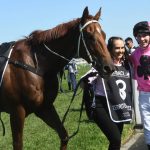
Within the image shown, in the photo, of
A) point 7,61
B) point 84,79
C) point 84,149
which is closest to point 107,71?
point 84,79

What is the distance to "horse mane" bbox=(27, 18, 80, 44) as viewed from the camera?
562 cm

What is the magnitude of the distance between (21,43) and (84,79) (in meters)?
1.11

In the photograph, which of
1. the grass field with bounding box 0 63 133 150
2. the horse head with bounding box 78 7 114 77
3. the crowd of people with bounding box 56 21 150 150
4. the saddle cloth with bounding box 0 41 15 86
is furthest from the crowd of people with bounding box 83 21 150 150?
the grass field with bounding box 0 63 133 150

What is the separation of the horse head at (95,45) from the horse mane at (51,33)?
230mm

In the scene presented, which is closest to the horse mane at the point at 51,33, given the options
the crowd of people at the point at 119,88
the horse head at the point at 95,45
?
the horse head at the point at 95,45

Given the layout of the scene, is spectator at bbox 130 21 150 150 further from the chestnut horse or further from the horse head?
the chestnut horse

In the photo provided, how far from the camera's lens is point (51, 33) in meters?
5.75

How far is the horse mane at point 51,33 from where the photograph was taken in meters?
5.62

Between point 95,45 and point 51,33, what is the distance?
790 millimetres

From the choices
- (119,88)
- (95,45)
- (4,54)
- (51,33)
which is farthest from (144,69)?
(4,54)

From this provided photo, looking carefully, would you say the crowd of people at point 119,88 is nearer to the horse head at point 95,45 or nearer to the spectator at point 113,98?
the spectator at point 113,98

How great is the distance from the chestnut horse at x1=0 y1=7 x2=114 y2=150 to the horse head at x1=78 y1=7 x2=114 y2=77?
0.04 feet

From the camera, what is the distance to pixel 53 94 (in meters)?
5.77

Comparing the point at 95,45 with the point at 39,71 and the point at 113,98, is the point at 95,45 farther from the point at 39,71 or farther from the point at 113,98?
the point at 39,71
